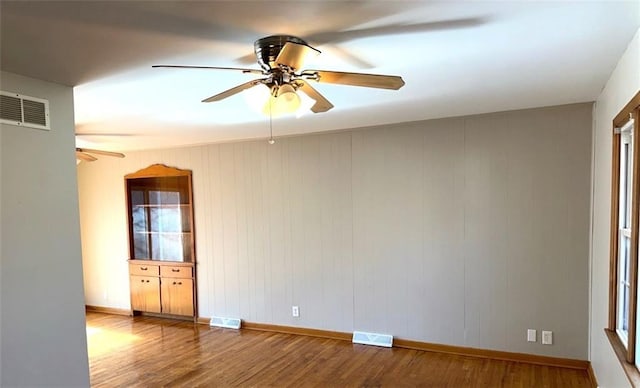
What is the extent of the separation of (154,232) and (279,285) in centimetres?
219

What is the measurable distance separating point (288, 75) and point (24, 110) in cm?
156

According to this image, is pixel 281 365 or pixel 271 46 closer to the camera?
pixel 271 46

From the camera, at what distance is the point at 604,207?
121 inches

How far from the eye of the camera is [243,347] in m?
4.56

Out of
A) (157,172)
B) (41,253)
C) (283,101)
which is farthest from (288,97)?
(157,172)

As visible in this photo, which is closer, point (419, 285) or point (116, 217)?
point (419, 285)

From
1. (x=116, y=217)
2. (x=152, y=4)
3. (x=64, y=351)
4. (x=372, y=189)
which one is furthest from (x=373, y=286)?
(x=116, y=217)

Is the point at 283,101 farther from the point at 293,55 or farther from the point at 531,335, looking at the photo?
the point at 531,335

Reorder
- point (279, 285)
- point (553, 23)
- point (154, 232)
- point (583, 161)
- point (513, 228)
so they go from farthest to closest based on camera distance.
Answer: point (154, 232) → point (279, 285) → point (513, 228) → point (583, 161) → point (553, 23)

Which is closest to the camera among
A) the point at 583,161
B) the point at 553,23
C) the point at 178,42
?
the point at 553,23

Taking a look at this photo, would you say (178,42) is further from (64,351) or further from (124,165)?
(124,165)

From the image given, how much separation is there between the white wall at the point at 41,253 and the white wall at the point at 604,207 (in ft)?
10.6

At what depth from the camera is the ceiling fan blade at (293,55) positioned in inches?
68.7

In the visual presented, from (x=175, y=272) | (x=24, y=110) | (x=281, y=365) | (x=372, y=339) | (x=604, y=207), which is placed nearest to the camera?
(x=24, y=110)
